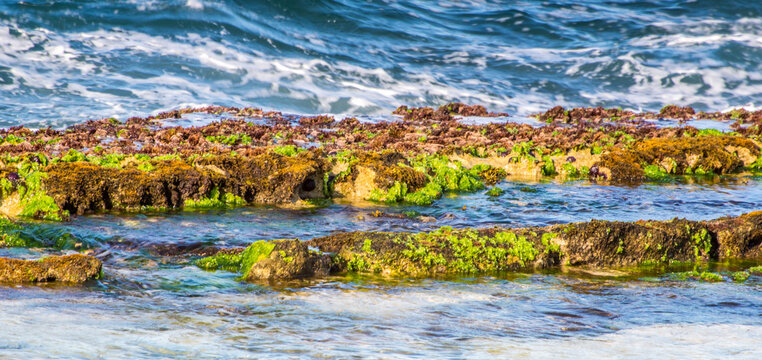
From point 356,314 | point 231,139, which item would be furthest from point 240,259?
point 231,139

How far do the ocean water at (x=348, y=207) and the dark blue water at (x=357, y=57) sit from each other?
0.30 ft

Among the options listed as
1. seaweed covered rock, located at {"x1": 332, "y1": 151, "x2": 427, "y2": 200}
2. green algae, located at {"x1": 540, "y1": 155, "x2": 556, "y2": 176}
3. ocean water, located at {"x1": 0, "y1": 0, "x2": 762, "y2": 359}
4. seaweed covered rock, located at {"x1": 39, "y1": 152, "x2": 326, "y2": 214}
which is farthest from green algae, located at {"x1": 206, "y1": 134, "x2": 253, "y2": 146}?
green algae, located at {"x1": 540, "y1": 155, "x2": 556, "y2": 176}

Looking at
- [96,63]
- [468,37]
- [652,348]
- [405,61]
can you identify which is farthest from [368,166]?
[468,37]

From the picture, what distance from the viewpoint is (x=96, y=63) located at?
20.0 metres

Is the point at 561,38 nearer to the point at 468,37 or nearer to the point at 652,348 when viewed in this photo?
the point at 468,37

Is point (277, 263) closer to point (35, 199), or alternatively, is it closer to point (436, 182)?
point (35, 199)

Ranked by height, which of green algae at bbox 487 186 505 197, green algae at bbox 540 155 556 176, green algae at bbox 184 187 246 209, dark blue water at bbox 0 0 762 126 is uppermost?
dark blue water at bbox 0 0 762 126

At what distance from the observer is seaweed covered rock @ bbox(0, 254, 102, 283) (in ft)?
Answer: 13.8

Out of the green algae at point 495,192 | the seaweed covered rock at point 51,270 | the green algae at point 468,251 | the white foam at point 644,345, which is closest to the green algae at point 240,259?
the seaweed covered rock at point 51,270

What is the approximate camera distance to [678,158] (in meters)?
10.5

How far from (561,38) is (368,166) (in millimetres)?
22081

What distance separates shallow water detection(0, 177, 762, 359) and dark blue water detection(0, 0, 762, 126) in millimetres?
12286

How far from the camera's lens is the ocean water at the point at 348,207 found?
3473mm

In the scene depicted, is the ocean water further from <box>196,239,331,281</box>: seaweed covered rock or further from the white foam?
<box>196,239,331,281</box>: seaweed covered rock
